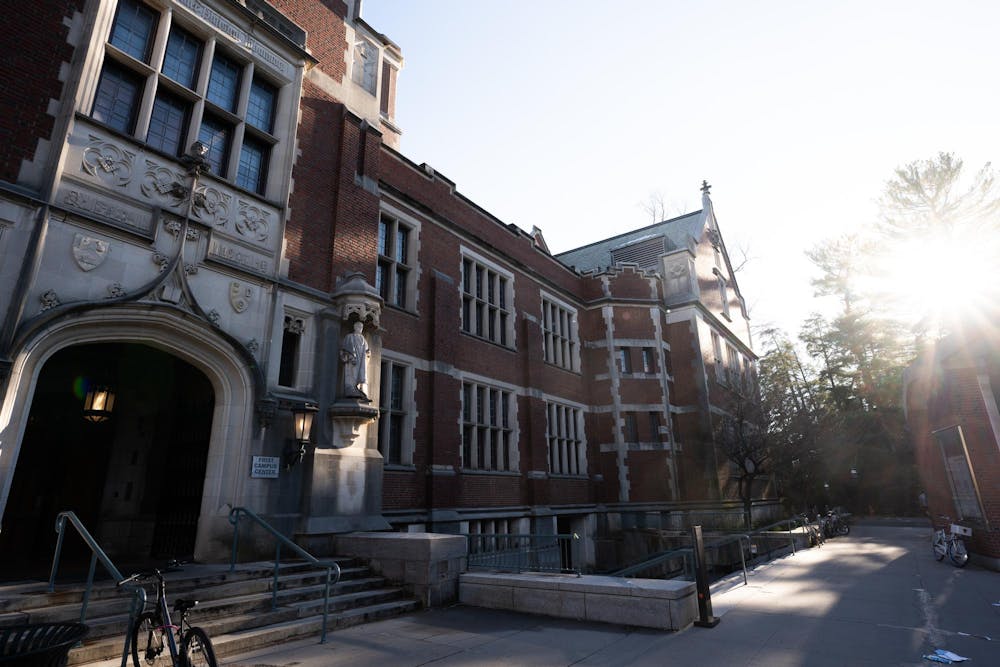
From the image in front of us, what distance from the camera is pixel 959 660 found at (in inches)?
201

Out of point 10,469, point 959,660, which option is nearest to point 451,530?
point 10,469

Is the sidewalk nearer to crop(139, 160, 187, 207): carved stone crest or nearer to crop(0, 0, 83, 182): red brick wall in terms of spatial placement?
crop(139, 160, 187, 207): carved stone crest

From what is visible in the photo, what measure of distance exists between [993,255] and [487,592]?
25.9 m

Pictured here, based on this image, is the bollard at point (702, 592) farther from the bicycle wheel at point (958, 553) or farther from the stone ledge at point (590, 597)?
the bicycle wheel at point (958, 553)

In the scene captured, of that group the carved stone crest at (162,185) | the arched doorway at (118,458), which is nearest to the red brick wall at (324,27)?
the carved stone crest at (162,185)

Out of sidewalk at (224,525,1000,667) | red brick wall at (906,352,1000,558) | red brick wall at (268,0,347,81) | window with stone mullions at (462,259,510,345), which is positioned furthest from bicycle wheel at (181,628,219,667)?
red brick wall at (906,352,1000,558)

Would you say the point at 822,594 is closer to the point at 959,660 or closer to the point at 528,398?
the point at 959,660

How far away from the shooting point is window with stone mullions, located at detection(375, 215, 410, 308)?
44.5ft

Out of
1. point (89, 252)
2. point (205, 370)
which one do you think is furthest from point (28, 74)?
point (205, 370)

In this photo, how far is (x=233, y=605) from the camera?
6.13 metres

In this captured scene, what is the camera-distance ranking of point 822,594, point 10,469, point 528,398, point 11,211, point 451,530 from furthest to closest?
point 528,398 < point 451,530 < point 822,594 < point 11,211 < point 10,469

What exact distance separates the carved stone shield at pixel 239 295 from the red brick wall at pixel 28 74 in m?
3.03

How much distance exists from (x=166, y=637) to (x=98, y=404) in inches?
264

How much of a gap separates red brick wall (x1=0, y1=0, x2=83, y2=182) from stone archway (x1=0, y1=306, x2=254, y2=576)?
2141 mm
